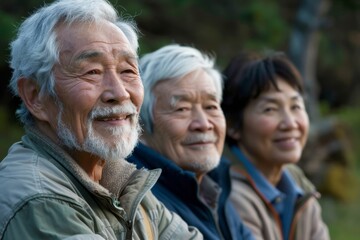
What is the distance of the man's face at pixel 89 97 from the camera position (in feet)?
9.35

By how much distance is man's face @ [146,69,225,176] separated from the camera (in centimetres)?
399

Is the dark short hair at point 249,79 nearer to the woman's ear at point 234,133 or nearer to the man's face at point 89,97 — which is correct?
the woman's ear at point 234,133

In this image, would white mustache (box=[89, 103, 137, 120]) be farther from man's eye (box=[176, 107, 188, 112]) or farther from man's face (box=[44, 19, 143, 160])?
man's eye (box=[176, 107, 188, 112])

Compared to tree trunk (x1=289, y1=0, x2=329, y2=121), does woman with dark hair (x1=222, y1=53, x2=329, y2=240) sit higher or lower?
higher

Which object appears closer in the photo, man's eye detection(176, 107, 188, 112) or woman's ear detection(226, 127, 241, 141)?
man's eye detection(176, 107, 188, 112)

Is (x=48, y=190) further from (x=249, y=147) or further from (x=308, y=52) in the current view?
(x=308, y=52)

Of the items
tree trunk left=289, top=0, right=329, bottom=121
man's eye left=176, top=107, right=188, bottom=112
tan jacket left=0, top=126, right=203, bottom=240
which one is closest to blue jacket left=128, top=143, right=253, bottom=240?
man's eye left=176, top=107, right=188, bottom=112

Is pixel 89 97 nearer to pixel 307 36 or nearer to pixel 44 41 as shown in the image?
pixel 44 41

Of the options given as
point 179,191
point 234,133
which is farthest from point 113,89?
point 234,133

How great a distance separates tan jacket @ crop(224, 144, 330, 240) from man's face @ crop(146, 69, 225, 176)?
605mm

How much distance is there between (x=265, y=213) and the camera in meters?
4.59

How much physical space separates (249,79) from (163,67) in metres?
0.81

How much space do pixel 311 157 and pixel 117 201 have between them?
25.0 feet

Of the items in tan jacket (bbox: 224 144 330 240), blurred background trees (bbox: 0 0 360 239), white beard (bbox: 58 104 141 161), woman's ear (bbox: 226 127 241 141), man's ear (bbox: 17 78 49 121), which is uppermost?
man's ear (bbox: 17 78 49 121)
